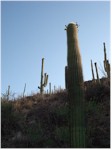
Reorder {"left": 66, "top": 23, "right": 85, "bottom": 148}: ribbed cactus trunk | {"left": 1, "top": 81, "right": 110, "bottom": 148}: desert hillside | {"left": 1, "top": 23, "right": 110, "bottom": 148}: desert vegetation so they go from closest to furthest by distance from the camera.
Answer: {"left": 66, "top": 23, "right": 85, "bottom": 148}: ribbed cactus trunk, {"left": 1, "top": 23, "right": 110, "bottom": 148}: desert vegetation, {"left": 1, "top": 81, "right": 110, "bottom": 148}: desert hillside

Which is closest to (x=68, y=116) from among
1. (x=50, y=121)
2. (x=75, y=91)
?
(x=50, y=121)

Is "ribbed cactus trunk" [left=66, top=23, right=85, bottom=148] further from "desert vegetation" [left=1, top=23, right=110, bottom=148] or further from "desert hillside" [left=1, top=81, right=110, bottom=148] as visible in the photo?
"desert hillside" [left=1, top=81, right=110, bottom=148]

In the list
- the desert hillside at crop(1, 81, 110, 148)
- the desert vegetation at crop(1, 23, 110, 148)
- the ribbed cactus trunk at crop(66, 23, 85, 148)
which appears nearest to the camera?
the ribbed cactus trunk at crop(66, 23, 85, 148)

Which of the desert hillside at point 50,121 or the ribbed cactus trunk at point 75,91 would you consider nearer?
the ribbed cactus trunk at point 75,91

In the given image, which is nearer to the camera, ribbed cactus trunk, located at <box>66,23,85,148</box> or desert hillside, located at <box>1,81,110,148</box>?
ribbed cactus trunk, located at <box>66,23,85,148</box>

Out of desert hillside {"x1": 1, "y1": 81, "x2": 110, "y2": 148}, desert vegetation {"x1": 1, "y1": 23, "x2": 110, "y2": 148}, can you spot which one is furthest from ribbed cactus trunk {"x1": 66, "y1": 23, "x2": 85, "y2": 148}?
desert hillside {"x1": 1, "y1": 81, "x2": 110, "y2": 148}

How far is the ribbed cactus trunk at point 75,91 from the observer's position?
27.7 ft

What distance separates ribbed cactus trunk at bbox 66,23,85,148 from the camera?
332 inches

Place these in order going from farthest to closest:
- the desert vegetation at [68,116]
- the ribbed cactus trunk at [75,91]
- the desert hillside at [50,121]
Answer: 1. the desert hillside at [50,121]
2. the desert vegetation at [68,116]
3. the ribbed cactus trunk at [75,91]

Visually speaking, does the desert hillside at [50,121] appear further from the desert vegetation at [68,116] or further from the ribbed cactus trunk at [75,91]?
the ribbed cactus trunk at [75,91]

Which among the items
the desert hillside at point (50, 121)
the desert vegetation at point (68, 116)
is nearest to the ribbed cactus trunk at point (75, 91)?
the desert vegetation at point (68, 116)

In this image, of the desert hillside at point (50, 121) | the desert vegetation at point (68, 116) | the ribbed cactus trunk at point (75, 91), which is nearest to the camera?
the ribbed cactus trunk at point (75, 91)

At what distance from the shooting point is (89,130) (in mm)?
9820

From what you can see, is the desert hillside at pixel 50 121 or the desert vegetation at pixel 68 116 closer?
the desert vegetation at pixel 68 116
